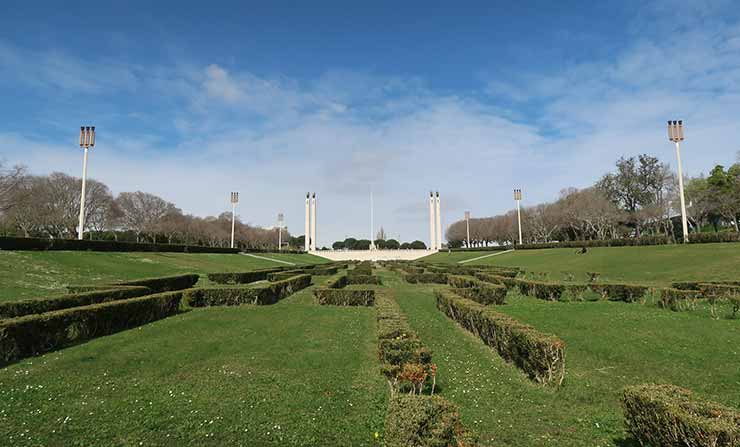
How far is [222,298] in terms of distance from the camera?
15.6 m

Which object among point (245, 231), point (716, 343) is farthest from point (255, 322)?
point (245, 231)

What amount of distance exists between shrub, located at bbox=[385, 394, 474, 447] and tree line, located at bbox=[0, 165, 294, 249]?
1856 inches

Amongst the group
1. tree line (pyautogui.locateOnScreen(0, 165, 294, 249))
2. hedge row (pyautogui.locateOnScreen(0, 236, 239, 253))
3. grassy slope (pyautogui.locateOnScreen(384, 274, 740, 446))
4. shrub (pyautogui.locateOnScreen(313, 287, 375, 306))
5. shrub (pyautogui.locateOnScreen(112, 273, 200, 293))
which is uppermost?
tree line (pyautogui.locateOnScreen(0, 165, 294, 249))

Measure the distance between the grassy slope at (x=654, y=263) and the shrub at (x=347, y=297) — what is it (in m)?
18.0

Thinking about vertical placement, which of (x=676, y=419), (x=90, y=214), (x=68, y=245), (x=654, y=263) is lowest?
(x=676, y=419)

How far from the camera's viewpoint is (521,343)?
7410 millimetres

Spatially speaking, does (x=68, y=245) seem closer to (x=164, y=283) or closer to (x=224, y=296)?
(x=164, y=283)

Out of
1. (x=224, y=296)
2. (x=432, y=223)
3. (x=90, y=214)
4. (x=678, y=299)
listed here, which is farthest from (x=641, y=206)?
(x=90, y=214)

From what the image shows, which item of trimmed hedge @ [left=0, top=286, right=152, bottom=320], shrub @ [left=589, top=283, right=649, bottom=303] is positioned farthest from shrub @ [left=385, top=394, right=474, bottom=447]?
shrub @ [left=589, top=283, right=649, bottom=303]

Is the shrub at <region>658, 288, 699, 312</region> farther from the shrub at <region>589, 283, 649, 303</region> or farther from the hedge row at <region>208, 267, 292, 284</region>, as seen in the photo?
the hedge row at <region>208, 267, 292, 284</region>

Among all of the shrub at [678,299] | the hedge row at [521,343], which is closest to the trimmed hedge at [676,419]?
the hedge row at [521,343]

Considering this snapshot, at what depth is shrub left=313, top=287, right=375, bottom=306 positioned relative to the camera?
16.3 m

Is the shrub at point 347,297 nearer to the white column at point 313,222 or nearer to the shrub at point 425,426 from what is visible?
the shrub at point 425,426

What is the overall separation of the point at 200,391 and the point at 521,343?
554 centimetres
